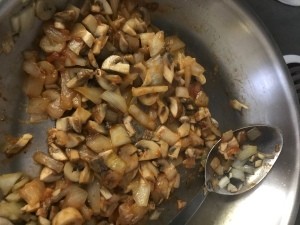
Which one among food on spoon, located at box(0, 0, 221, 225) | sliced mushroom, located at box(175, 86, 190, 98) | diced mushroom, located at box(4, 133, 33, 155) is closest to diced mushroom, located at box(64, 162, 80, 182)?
food on spoon, located at box(0, 0, 221, 225)

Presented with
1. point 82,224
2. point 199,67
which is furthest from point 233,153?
point 82,224

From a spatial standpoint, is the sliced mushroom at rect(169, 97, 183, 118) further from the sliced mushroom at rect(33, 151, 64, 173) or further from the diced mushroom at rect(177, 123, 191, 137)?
the sliced mushroom at rect(33, 151, 64, 173)

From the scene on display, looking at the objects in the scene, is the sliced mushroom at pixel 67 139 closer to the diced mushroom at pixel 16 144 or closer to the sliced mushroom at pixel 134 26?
the diced mushroom at pixel 16 144

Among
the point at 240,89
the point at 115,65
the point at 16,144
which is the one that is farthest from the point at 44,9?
the point at 240,89

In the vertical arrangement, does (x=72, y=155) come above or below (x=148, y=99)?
below

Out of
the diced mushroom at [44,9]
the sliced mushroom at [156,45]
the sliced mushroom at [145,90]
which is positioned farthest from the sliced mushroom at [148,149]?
the diced mushroom at [44,9]

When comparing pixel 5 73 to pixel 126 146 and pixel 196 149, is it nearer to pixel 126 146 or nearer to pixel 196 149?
pixel 126 146

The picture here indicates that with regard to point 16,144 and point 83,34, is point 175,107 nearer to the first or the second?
point 83,34
